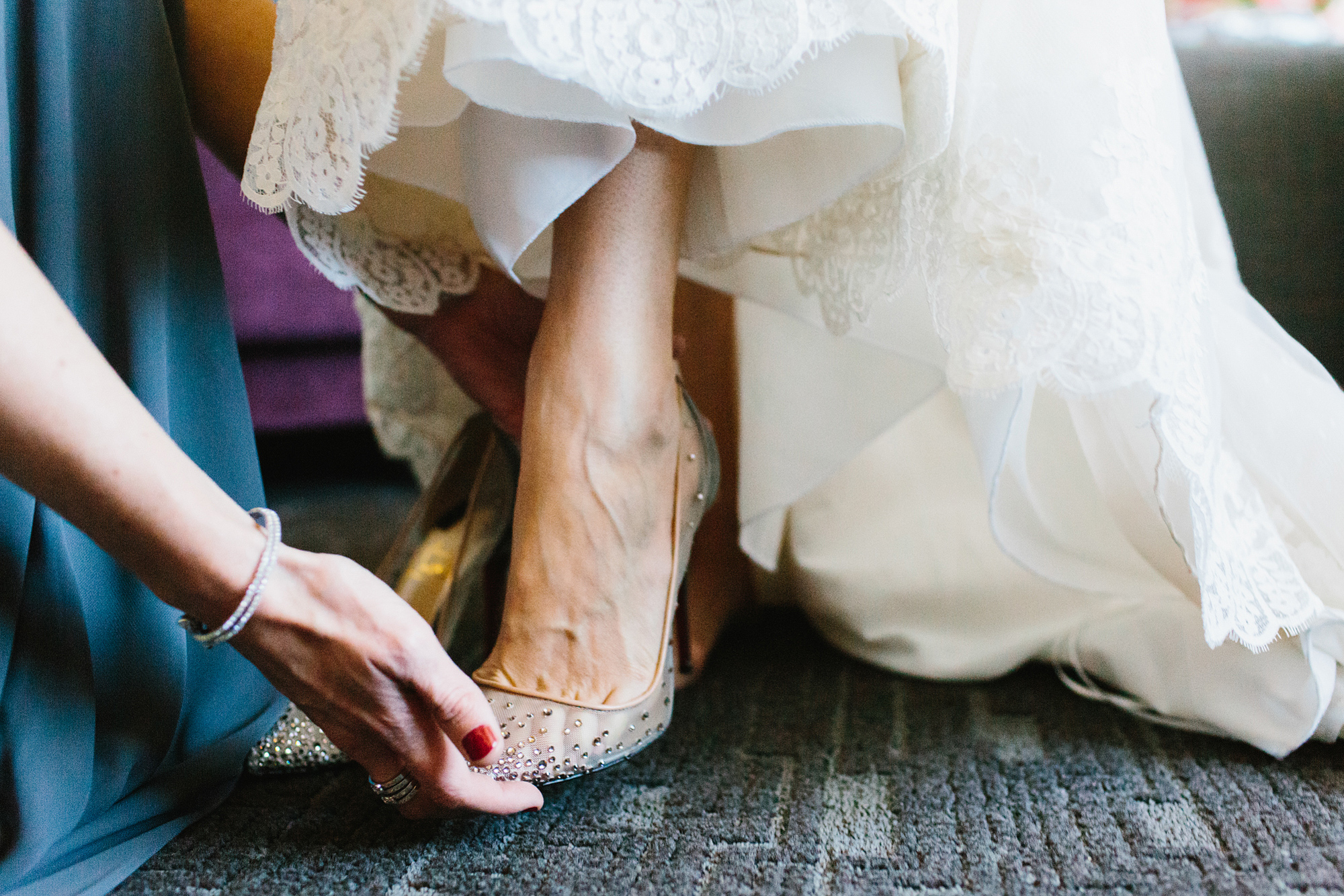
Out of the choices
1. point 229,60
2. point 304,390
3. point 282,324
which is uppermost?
point 229,60

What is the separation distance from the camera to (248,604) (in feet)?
1.23

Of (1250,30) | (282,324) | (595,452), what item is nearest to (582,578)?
(595,452)

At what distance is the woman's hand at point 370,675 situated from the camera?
387 mm

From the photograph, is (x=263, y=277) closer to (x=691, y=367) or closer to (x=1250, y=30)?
(x=691, y=367)

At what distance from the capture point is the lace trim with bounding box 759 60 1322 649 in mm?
435

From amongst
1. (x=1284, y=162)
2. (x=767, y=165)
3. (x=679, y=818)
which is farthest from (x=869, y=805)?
(x=1284, y=162)

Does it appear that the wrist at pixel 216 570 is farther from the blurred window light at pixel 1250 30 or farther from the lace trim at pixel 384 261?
the blurred window light at pixel 1250 30

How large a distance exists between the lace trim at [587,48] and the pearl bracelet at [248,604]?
0.15 m

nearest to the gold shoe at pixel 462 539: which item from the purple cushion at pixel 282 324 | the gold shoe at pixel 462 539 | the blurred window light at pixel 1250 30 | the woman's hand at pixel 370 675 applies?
the gold shoe at pixel 462 539

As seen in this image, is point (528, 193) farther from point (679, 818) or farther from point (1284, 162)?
point (1284, 162)

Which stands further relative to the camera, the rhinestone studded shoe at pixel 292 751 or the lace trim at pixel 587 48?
the rhinestone studded shoe at pixel 292 751

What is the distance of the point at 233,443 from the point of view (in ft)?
1.76

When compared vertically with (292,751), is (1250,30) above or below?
above

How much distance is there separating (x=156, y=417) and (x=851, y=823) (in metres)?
0.41
